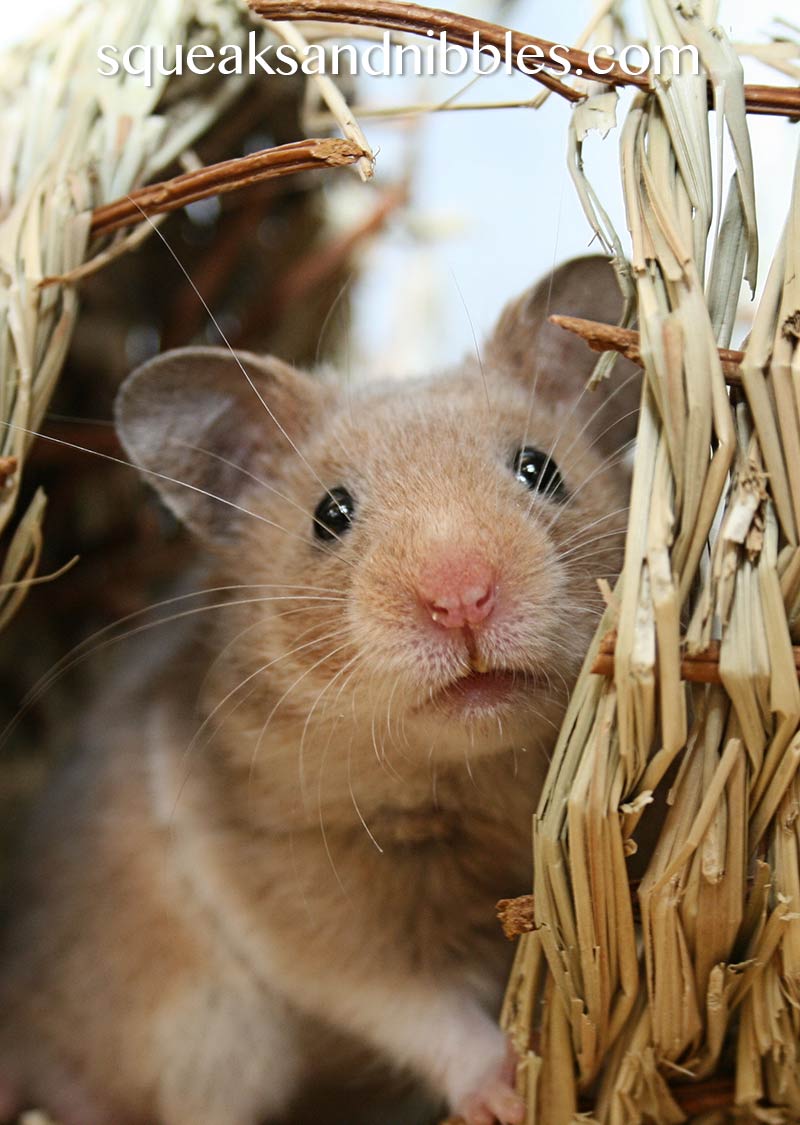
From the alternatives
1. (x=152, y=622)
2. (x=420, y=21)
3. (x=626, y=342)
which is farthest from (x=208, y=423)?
(x=626, y=342)

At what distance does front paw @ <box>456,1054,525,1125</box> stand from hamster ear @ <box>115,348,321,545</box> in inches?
46.2

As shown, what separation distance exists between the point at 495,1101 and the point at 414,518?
968 mm

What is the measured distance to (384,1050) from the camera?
212 cm

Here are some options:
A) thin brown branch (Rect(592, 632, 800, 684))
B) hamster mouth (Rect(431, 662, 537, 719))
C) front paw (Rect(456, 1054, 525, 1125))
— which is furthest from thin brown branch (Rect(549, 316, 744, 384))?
front paw (Rect(456, 1054, 525, 1125))

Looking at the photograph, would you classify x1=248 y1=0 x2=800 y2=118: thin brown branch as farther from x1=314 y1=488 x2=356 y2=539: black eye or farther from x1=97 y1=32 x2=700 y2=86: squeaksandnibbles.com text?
x1=314 y1=488 x2=356 y2=539: black eye

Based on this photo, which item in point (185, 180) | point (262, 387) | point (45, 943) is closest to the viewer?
point (185, 180)

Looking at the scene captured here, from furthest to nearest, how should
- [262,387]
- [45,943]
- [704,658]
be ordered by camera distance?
[45,943]
[262,387]
[704,658]

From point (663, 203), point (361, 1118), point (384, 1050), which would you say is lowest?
point (361, 1118)

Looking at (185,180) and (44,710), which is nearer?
(185,180)

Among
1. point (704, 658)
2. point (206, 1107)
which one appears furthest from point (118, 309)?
point (704, 658)

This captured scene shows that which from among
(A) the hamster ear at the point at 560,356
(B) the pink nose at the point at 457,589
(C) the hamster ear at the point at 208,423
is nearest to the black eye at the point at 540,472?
(A) the hamster ear at the point at 560,356

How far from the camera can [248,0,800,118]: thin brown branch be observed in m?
1.52

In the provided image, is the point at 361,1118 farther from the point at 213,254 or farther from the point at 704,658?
the point at 213,254

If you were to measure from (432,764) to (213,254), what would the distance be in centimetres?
193
